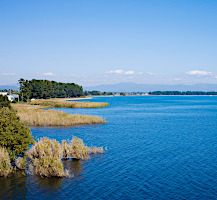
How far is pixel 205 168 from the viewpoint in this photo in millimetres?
20844

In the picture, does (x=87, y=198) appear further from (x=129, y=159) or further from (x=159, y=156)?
(x=159, y=156)

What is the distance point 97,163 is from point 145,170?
157 inches

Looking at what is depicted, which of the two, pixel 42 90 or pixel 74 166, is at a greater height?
pixel 42 90

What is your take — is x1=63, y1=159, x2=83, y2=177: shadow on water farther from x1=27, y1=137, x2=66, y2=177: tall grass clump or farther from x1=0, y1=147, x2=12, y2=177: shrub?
x1=0, y1=147, x2=12, y2=177: shrub

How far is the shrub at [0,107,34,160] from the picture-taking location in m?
20.2

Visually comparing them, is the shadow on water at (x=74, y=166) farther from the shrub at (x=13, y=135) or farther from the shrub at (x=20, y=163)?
the shrub at (x=13, y=135)

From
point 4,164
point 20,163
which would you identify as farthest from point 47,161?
point 4,164

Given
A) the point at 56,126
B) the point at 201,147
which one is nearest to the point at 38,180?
the point at 201,147

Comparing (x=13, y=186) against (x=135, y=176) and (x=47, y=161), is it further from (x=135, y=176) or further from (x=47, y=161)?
(x=135, y=176)

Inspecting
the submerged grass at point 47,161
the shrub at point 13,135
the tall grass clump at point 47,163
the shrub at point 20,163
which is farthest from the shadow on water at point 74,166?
the shrub at point 13,135

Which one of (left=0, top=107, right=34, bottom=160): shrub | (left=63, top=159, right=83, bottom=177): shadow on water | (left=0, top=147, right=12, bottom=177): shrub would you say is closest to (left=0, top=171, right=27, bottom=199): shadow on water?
(left=0, top=147, right=12, bottom=177): shrub

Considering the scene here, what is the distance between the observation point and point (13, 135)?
2072 cm

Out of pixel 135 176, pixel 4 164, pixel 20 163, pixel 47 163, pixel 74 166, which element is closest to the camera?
pixel 47 163

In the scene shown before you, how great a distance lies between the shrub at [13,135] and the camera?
20.2 m
